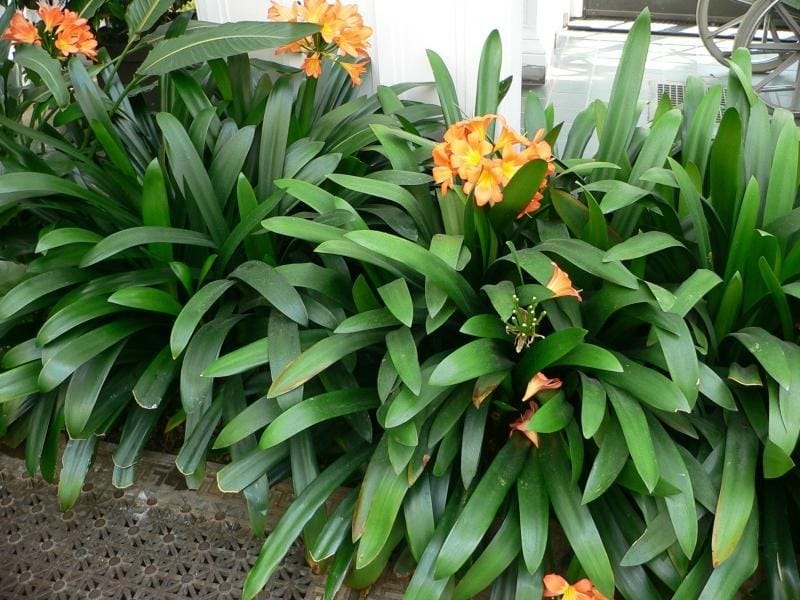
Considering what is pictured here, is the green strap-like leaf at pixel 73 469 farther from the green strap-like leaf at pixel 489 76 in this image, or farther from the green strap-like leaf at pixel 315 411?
the green strap-like leaf at pixel 489 76

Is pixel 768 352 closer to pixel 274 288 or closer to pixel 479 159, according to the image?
pixel 479 159

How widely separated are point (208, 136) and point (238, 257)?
1.08ft

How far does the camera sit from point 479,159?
4.56 ft

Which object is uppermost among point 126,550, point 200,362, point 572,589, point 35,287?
→ point 35,287

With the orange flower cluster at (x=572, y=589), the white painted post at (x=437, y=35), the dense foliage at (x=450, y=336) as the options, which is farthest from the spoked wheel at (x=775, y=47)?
the orange flower cluster at (x=572, y=589)

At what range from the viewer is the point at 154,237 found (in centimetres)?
150

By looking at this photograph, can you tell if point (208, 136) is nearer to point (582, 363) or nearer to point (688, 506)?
point (582, 363)

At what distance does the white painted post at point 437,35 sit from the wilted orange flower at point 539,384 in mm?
979

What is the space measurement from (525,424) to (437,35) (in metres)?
1.13

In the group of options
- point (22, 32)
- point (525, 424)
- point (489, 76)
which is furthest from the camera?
point (489, 76)

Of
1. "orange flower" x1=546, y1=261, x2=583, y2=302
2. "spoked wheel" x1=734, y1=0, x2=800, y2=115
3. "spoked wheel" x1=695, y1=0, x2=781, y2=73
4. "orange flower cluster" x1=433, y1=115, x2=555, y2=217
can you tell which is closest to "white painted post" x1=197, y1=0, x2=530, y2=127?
"orange flower cluster" x1=433, y1=115, x2=555, y2=217

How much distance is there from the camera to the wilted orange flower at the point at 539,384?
4.20 feet

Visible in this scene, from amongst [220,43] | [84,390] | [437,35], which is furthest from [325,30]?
[84,390]

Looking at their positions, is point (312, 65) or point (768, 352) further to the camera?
point (312, 65)
